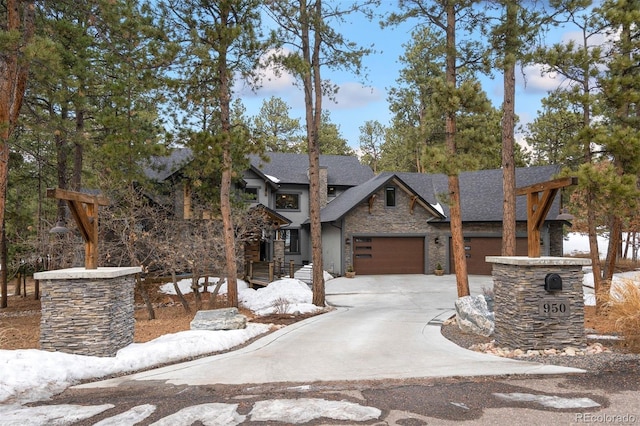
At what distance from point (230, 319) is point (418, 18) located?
898cm

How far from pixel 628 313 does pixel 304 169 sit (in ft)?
70.5

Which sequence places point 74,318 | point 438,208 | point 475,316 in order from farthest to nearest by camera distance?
point 438,208 → point 475,316 → point 74,318

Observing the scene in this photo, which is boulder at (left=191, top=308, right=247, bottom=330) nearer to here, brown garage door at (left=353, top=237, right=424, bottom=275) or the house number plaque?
the house number plaque

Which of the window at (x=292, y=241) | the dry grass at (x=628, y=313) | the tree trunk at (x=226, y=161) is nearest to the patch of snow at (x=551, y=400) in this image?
the dry grass at (x=628, y=313)

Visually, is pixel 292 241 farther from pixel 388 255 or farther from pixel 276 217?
pixel 388 255

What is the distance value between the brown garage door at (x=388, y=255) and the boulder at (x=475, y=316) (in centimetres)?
→ 1207

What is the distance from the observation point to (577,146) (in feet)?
35.9

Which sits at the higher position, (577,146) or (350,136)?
(350,136)

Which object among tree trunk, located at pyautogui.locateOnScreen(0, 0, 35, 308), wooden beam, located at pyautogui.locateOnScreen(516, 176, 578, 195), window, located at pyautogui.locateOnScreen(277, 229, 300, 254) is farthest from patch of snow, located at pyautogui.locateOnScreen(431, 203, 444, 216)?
tree trunk, located at pyautogui.locateOnScreen(0, 0, 35, 308)

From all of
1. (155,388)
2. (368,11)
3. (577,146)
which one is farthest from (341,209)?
(155,388)

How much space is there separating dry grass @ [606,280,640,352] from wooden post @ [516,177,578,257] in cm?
154

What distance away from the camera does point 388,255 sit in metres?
22.2

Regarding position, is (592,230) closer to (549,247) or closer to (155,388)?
(549,247)

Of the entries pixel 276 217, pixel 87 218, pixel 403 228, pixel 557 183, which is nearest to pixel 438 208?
pixel 403 228
